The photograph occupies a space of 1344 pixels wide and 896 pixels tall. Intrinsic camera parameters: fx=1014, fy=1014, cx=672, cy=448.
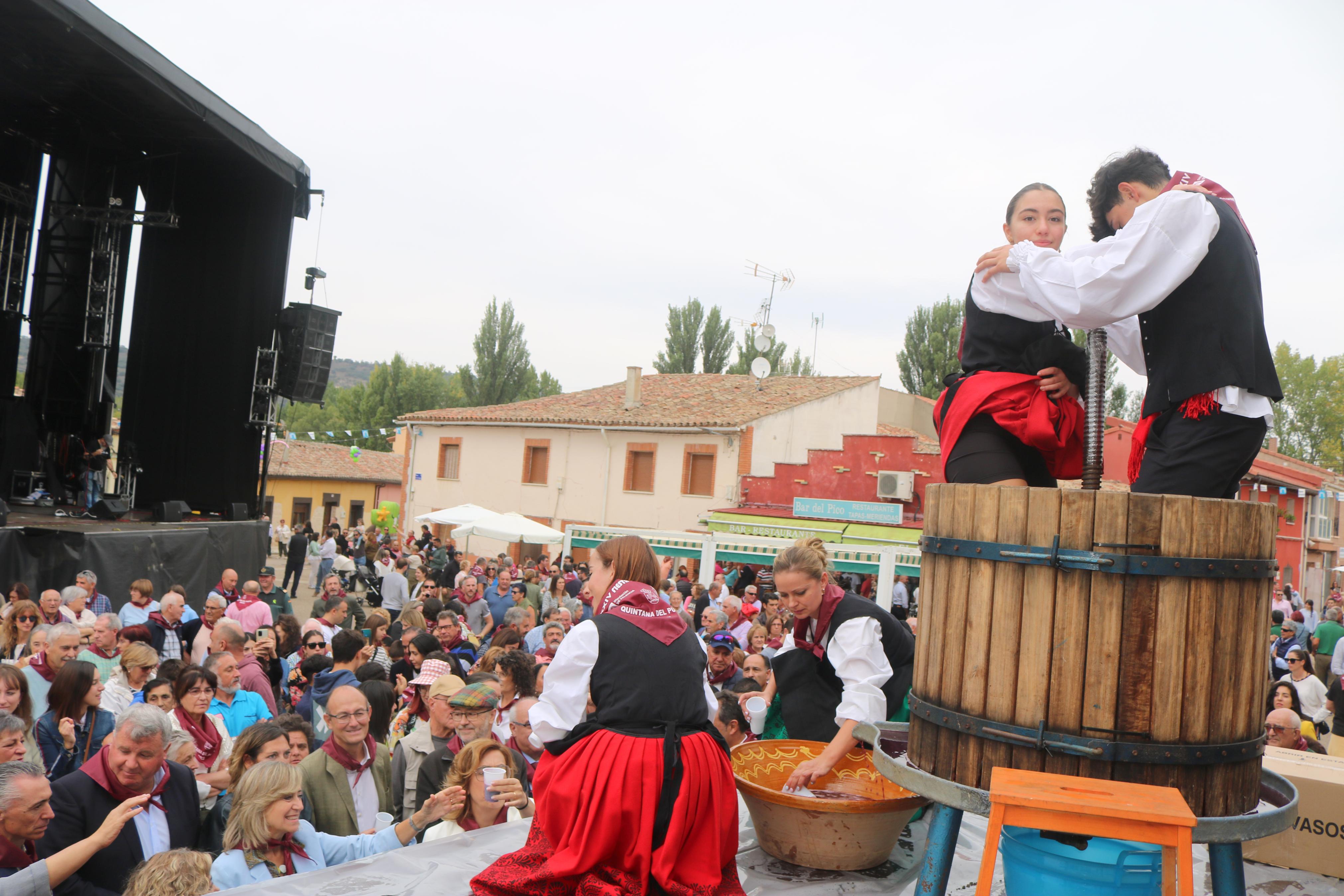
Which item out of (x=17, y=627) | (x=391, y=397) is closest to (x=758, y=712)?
(x=17, y=627)

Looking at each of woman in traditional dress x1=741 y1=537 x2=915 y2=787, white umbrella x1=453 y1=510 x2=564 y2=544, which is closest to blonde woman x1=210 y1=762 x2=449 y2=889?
woman in traditional dress x1=741 y1=537 x2=915 y2=787

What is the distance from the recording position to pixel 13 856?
148 inches

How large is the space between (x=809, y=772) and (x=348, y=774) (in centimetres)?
274

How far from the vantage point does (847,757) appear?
3.84 m

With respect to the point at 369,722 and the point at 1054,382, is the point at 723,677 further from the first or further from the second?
the point at 1054,382

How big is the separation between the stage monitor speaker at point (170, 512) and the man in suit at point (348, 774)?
11.6 m

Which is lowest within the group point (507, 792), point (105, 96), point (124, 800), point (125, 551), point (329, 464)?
point (124, 800)

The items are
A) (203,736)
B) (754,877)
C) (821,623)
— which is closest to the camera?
(754,877)

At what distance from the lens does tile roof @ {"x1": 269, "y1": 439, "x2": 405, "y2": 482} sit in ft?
156

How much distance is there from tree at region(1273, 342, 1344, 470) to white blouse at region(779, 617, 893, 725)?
5048 cm

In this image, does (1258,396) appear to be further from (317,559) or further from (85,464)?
(317,559)

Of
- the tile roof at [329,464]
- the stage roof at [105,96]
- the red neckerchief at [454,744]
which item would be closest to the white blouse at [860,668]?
the red neckerchief at [454,744]

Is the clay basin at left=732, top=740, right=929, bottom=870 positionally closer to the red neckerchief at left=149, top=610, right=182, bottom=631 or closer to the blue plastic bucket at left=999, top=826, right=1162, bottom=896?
the blue plastic bucket at left=999, top=826, right=1162, bottom=896

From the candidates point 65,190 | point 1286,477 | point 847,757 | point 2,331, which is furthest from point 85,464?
point 1286,477
